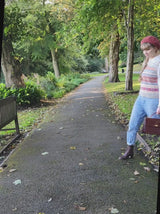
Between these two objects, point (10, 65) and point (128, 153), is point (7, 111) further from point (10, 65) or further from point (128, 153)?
point (10, 65)

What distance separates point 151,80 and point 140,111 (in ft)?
1.77

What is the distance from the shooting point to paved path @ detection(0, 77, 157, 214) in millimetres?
2371

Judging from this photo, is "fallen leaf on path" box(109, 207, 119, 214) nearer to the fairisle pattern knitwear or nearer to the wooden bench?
the fairisle pattern knitwear

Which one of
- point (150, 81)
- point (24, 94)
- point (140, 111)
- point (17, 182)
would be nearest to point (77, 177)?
point (17, 182)

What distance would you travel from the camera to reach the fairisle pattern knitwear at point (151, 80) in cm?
241

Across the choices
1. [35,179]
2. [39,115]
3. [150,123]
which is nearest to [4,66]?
[39,115]

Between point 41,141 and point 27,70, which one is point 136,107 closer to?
point 41,141

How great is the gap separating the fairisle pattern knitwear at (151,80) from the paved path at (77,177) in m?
1.13

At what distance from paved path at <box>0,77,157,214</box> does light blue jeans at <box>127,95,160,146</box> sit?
1.67 ft

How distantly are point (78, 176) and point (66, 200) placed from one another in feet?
1.97

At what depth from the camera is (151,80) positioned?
8.30 ft

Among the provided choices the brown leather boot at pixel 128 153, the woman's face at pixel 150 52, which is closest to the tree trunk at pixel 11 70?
the brown leather boot at pixel 128 153

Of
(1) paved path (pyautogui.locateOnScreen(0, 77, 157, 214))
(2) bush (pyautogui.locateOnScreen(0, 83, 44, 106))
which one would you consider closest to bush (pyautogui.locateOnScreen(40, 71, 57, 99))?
(2) bush (pyautogui.locateOnScreen(0, 83, 44, 106))

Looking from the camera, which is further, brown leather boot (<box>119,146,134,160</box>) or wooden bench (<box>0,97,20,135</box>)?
wooden bench (<box>0,97,20,135</box>)
